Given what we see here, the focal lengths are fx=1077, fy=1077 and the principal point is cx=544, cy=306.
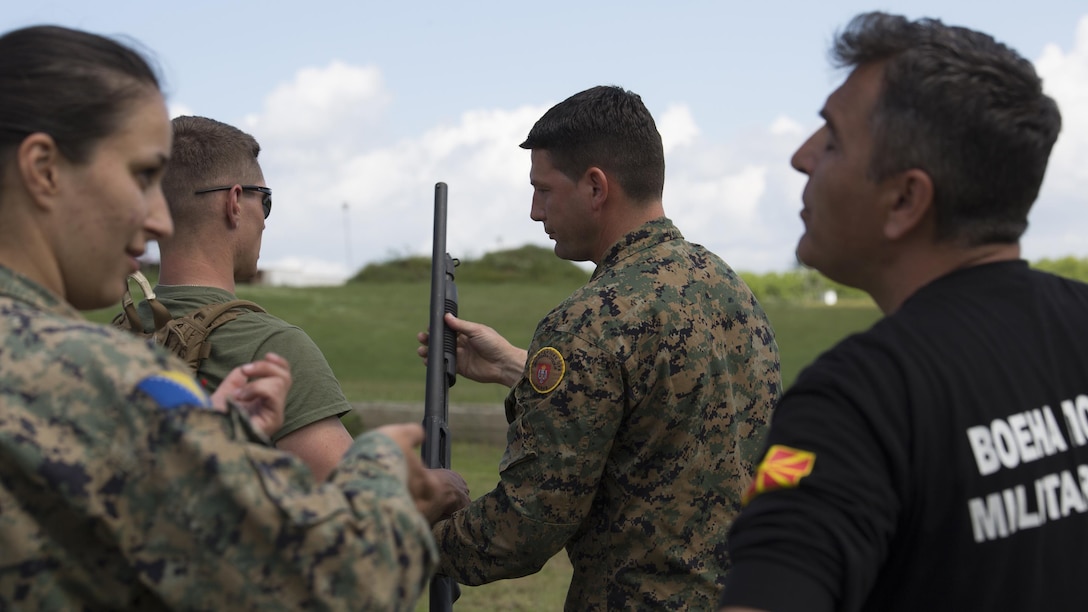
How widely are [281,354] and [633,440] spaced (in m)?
1.10

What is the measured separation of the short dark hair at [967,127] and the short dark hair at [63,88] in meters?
1.35

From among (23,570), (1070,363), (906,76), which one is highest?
(906,76)

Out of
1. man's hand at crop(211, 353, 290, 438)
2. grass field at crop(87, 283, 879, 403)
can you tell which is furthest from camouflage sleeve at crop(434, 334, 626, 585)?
grass field at crop(87, 283, 879, 403)

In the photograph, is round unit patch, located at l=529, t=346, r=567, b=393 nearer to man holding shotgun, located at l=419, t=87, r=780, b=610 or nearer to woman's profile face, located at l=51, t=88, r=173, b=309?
man holding shotgun, located at l=419, t=87, r=780, b=610

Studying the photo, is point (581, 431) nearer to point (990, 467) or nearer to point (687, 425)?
point (687, 425)

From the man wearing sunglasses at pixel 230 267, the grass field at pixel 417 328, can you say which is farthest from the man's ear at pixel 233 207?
the grass field at pixel 417 328

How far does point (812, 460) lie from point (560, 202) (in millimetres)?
2142

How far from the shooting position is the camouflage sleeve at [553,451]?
10.5 ft

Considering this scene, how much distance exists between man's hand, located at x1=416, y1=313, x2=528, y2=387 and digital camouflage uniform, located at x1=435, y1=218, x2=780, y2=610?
0.75m

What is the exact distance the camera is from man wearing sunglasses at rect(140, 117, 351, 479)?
321cm

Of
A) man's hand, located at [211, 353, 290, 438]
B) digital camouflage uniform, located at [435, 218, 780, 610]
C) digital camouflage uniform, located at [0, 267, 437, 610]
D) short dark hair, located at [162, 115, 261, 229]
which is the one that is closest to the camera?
digital camouflage uniform, located at [0, 267, 437, 610]

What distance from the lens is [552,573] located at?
8.88 m

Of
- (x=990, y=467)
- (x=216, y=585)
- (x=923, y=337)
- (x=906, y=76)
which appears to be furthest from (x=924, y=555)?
(x=216, y=585)

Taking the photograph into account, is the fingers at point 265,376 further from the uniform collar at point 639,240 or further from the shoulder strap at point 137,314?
the uniform collar at point 639,240
